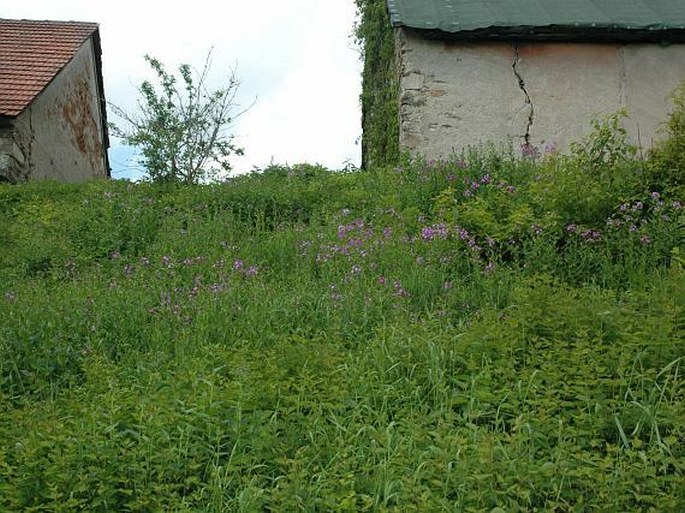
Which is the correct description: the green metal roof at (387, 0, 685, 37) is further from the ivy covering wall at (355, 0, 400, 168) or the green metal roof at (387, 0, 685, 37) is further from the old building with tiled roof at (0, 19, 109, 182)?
the old building with tiled roof at (0, 19, 109, 182)

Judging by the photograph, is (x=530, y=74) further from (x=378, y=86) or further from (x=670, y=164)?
(x=670, y=164)

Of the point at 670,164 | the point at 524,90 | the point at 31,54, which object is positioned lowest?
the point at 670,164

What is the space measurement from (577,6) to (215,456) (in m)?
10.3

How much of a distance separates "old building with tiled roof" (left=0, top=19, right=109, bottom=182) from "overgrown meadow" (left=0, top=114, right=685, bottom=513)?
6.53 meters

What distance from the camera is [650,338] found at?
4.92m

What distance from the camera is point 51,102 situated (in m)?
17.8

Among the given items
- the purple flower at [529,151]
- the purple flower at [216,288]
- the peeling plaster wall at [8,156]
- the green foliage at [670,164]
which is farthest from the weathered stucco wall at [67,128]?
the green foliage at [670,164]

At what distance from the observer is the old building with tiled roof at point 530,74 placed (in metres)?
12.1

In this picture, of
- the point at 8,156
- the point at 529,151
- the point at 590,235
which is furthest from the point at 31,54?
the point at 590,235

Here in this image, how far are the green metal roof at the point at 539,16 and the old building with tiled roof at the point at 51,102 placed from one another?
6887 millimetres

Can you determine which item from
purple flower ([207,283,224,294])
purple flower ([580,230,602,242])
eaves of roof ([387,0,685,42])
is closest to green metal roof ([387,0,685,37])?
eaves of roof ([387,0,685,42])

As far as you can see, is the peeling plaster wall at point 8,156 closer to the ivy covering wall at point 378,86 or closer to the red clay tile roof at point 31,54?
the red clay tile roof at point 31,54

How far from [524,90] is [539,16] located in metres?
1.02

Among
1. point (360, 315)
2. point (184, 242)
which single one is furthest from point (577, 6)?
point (360, 315)
